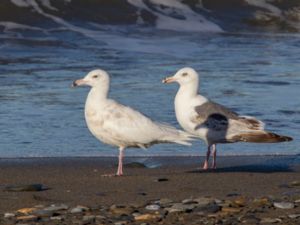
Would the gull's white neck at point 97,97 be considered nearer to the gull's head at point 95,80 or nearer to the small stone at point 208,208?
the gull's head at point 95,80

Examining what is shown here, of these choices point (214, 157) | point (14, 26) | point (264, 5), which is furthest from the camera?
point (264, 5)

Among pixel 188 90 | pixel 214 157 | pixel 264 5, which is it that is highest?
pixel 264 5

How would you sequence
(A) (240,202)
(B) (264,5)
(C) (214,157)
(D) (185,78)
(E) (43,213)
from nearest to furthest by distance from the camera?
1. (E) (43,213)
2. (A) (240,202)
3. (C) (214,157)
4. (D) (185,78)
5. (B) (264,5)

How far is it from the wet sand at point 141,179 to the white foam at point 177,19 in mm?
10932

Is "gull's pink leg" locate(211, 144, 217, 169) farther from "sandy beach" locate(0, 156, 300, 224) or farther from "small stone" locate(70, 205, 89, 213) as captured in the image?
"small stone" locate(70, 205, 89, 213)

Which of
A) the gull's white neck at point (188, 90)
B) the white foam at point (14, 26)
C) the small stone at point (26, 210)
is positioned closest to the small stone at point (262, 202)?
→ the small stone at point (26, 210)

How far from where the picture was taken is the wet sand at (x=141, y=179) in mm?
7668

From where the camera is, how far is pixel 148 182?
27.8 ft

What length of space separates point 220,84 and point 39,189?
20.7ft

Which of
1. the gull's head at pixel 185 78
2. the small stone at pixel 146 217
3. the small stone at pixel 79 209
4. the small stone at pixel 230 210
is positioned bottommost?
A: the small stone at pixel 79 209

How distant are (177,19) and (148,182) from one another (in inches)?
522

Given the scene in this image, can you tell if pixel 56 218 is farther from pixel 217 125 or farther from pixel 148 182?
pixel 217 125

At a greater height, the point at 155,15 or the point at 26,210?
the point at 155,15

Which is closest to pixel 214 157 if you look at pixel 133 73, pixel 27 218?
pixel 27 218
